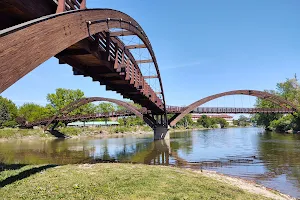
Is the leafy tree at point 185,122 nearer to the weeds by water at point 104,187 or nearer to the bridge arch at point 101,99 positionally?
the bridge arch at point 101,99

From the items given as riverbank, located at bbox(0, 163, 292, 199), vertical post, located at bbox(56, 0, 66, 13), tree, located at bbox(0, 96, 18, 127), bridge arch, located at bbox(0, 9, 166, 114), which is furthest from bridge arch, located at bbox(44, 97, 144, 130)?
vertical post, located at bbox(56, 0, 66, 13)

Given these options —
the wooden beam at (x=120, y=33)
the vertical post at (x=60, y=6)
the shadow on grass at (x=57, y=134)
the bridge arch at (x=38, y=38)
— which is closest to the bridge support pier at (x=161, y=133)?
the shadow on grass at (x=57, y=134)

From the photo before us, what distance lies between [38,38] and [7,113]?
82572mm

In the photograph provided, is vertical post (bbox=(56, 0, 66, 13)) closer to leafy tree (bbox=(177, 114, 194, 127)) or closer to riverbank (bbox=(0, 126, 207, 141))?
riverbank (bbox=(0, 126, 207, 141))

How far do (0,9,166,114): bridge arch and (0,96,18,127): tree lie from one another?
75022mm

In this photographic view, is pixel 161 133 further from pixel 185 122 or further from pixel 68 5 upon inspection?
pixel 185 122

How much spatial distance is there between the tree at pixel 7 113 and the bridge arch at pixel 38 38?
75.0 meters

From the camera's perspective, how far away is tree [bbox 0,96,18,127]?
73238 mm

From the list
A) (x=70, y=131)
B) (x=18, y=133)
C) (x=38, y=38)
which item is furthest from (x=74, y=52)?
(x=70, y=131)

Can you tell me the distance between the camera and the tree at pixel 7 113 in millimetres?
73238

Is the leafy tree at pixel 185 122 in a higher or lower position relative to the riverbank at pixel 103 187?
higher

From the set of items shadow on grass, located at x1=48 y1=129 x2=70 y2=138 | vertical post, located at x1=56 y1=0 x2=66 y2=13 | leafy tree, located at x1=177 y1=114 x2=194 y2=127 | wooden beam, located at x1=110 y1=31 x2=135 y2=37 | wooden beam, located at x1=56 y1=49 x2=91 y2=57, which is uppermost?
wooden beam, located at x1=110 y1=31 x2=135 y2=37

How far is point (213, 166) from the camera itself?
19.0m

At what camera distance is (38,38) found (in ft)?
20.8
